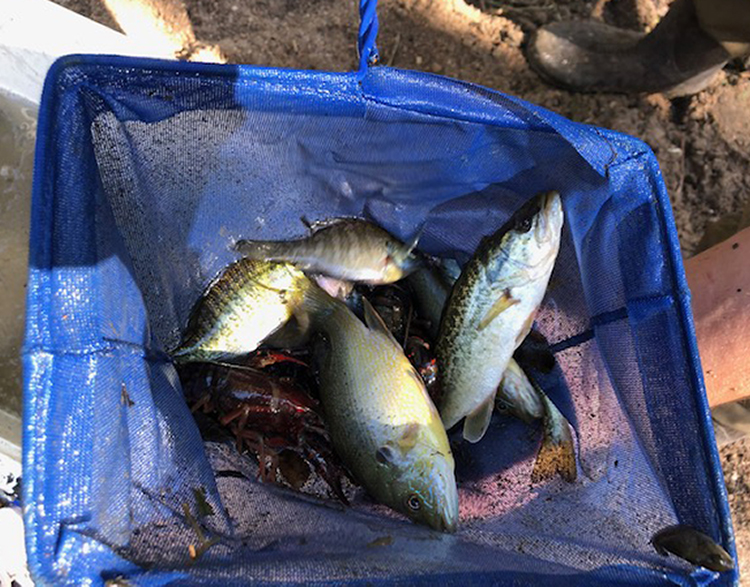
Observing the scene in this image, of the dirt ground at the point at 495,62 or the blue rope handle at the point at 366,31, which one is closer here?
the blue rope handle at the point at 366,31

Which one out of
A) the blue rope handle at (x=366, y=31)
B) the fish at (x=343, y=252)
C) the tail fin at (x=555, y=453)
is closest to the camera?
the blue rope handle at (x=366, y=31)

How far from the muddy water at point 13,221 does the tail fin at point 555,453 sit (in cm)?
171

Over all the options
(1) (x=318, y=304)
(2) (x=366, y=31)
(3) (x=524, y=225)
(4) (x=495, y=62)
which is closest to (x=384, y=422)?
(1) (x=318, y=304)

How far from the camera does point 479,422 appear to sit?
1.73m

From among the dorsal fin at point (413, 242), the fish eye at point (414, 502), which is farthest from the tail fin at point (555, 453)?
the dorsal fin at point (413, 242)

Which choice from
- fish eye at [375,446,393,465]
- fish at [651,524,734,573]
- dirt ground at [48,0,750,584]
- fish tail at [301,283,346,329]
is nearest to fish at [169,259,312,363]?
fish tail at [301,283,346,329]

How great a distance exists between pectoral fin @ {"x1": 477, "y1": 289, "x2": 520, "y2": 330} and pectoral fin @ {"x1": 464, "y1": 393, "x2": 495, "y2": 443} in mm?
229

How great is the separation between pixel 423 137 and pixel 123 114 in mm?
691

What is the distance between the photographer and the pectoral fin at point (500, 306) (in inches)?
63.4

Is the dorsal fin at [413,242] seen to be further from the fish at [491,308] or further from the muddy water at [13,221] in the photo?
the muddy water at [13,221]

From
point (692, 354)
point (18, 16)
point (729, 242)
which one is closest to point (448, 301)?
point (692, 354)

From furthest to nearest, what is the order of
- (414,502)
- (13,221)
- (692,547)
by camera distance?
(13,221) → (414,502) → (692,547)

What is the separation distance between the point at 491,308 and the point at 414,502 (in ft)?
1.69

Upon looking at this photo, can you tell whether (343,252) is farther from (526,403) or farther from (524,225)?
(526,403)
